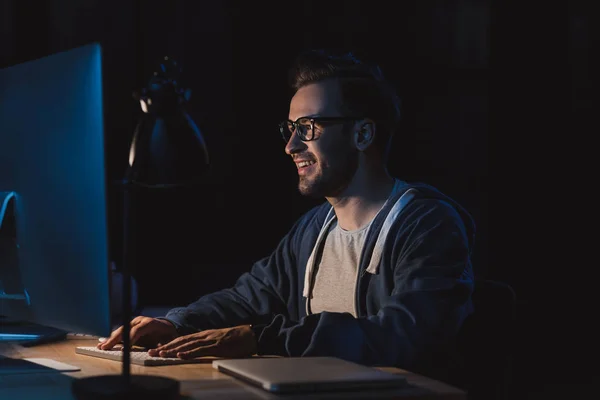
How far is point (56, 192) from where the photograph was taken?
1.30 m

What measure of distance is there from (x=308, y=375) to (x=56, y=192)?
466 millimetres

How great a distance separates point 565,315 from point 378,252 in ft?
7.86

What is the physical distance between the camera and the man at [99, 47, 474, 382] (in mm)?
1745

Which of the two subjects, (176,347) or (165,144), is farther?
(176,347)

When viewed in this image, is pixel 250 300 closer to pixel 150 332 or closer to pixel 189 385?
pixel 150 332

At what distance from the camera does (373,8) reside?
3871mm

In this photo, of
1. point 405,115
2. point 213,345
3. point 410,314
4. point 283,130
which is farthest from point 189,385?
point 405,115

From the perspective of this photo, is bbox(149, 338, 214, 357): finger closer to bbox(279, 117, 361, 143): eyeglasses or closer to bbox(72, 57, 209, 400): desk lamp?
bbox(72, 57, 209, 400): desk lamp

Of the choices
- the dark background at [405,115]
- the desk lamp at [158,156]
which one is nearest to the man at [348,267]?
the desk lamp at [158,156]

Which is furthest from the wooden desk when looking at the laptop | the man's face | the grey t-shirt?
the man's face

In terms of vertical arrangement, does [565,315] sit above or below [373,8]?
below

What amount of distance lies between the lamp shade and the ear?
1.10 m

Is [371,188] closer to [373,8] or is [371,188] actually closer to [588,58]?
[373,8]

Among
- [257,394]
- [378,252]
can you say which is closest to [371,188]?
[378,252]
